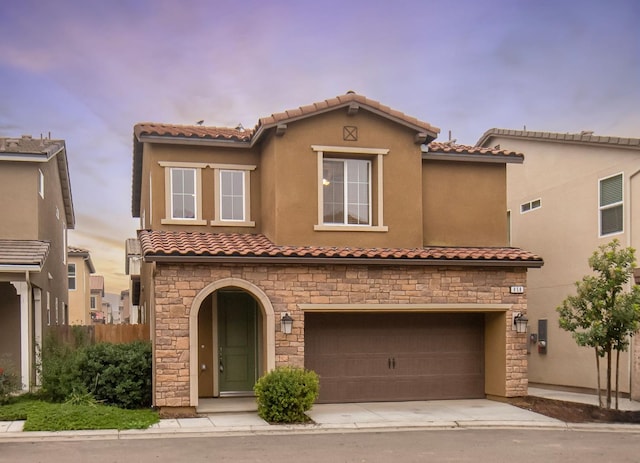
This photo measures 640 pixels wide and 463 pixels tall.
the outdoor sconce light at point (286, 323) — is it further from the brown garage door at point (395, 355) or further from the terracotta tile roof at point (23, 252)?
the terracotta tile roof at point (23, 252)

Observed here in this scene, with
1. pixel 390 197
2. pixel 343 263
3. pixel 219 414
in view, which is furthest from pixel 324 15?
pixel 219 414

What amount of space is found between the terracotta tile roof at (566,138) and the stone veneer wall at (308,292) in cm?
409

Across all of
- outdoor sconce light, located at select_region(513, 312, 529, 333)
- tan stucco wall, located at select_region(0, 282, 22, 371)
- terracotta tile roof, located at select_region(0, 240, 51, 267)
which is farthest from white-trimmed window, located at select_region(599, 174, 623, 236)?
tan stucco wall, located at select_region(0, 282, 22, 371)

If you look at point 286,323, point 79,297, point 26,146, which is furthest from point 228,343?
point 79,297

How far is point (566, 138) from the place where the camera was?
61.8ft

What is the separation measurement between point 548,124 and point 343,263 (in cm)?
1140

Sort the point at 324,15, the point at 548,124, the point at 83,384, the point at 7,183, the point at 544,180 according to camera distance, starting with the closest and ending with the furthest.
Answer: the point at 83,384 < the point at 324,15 < the point at 7,183 < the point at 544,180 < the point at 548,124

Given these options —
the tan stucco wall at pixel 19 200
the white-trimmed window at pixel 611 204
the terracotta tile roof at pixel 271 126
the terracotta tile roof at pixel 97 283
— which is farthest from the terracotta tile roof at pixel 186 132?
the terracotta tile roof at pixel 97 283

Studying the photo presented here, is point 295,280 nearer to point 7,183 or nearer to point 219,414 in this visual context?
point 219,414

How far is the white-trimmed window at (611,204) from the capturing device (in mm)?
17109

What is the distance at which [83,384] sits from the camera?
1389cm

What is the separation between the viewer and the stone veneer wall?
1396 centimetres

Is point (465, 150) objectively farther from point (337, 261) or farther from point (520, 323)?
point (337, 261)

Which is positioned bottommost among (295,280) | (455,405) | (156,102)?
(455,405)
